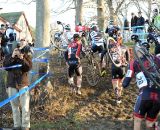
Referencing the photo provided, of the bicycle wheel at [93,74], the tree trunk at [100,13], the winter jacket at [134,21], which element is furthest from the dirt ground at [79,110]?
the tree trunk at [100,13]

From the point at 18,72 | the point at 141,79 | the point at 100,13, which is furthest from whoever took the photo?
the point at 100,13

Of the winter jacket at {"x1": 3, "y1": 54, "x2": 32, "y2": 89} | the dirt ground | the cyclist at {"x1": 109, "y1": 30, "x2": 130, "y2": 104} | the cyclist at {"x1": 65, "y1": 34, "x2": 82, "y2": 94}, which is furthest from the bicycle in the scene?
the cyclist at {"x1": 65, "y1": 34, "x2": 82, "y2": 94}

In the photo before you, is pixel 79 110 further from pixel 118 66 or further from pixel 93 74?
pixel 93 74

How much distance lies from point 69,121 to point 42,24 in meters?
3.41

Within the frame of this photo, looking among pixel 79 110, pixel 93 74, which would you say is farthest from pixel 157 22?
pixel 79 110

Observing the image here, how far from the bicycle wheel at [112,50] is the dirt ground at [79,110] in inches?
49.7

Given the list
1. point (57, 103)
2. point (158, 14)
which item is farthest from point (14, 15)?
point (57, 103)

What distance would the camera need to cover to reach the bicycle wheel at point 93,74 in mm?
13742

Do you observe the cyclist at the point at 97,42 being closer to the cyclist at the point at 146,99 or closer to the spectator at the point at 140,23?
the spectator at the point at 140,23

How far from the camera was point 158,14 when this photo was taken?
15.7m

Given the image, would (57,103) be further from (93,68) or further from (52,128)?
(93,68)

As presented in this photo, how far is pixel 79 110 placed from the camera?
37.6 ft

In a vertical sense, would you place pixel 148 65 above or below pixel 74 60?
above

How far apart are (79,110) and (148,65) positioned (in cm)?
412
